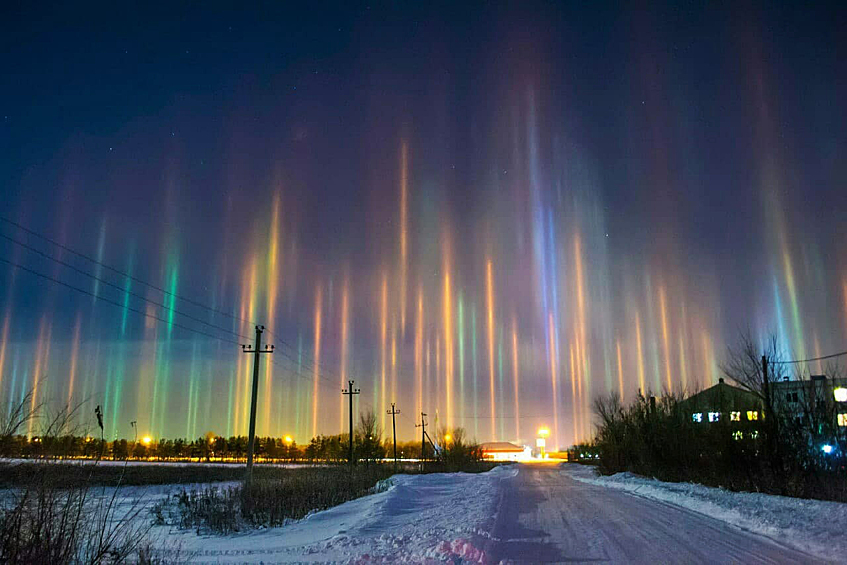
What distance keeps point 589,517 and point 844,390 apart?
22.9 metres

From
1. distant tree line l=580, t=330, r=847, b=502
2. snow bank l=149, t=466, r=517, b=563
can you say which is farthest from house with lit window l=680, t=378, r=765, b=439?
snow bank l=149, t=466, r=517, b=563

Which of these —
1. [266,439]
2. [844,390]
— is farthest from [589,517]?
[266,439]

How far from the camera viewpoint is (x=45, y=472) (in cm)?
674

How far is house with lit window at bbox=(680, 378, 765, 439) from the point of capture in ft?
A: 85.5

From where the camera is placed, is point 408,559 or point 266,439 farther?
point 266,439

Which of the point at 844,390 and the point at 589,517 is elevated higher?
the point at 844,390

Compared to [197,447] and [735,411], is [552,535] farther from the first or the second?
[197,447]

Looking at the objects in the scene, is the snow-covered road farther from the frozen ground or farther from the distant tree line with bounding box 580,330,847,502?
the distant tree line with bounding box 580,330,847,502

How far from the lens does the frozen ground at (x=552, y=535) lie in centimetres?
1080

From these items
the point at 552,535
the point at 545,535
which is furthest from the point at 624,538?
the point at 545,535

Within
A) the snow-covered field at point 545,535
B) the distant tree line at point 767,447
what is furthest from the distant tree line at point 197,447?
the distant tree line at point 767,447

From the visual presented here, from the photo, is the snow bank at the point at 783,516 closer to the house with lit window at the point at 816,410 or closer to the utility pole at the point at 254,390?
the house with lit window at the point at 816,410

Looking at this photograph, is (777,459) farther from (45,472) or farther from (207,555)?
(45,472)

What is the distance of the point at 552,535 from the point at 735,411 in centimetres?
2048
